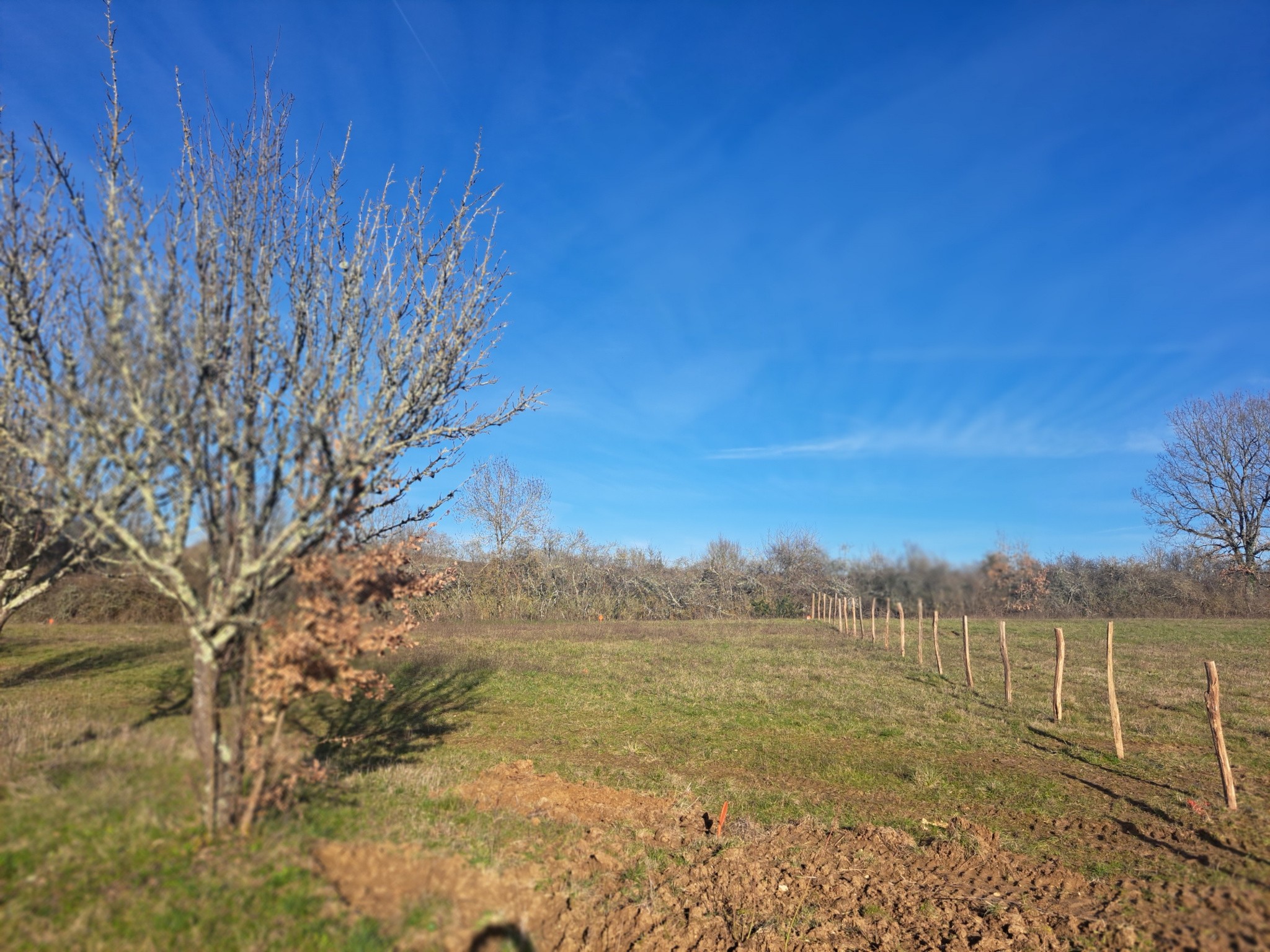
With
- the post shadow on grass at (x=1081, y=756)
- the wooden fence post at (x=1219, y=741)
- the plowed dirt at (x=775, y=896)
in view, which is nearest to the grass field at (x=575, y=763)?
the post shadow on grass at (x=1081, y=756)

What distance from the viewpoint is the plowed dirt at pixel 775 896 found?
178 inches

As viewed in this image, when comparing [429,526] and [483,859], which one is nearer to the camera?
[483,859]

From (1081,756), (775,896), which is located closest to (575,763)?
(775,896)

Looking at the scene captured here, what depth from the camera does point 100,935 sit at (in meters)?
3.42

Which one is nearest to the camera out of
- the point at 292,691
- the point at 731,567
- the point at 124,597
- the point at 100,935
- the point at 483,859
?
the point at 100,935

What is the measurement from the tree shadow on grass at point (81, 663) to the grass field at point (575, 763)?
98 millimetres

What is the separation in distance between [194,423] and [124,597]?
18.4 metres

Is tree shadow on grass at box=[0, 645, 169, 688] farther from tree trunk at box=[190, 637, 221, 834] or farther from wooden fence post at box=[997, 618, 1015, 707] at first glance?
wooden fence post at box=[997, 618, 1015, 707]

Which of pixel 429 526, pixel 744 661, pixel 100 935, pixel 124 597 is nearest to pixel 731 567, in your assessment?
pixel 744 661

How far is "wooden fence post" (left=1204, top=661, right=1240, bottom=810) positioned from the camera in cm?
704

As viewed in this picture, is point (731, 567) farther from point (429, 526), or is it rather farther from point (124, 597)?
point (429, 526)

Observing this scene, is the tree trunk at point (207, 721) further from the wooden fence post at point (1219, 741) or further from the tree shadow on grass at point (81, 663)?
the wooden fence post at point (1219, 741)

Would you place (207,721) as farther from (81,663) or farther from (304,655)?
(81,663)

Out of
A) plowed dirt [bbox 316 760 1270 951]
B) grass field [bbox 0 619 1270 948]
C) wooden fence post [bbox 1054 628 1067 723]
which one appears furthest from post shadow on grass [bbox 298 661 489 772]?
wooden fence post [bbox 1054 628 1067 723]
